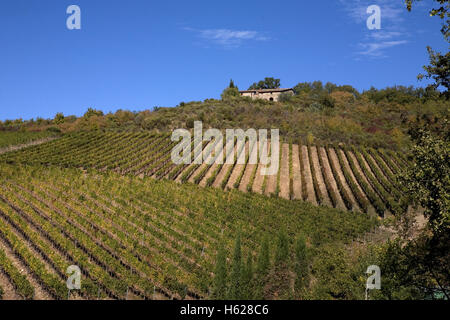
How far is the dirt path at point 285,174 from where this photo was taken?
38781mm

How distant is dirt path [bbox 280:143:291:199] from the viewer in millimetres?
38781

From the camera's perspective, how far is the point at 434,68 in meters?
10.3

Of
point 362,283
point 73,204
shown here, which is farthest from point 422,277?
point 73,204

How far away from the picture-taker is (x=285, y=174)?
44.5 meters

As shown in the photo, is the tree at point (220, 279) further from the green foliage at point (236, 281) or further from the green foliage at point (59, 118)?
the green foliage at point (59, 118)

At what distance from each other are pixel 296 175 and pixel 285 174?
1.33 m

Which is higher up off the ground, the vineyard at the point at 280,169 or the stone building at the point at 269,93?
the stone building at the point at 269,93

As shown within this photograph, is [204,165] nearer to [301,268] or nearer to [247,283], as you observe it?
[301,268]

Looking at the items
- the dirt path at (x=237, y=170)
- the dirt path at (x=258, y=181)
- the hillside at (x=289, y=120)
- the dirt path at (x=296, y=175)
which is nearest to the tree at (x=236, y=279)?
Answer: the dirt path at (x=237, y=170)

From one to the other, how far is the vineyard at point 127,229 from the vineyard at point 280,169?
13.0 feet

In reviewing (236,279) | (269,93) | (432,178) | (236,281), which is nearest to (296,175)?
(236,279)

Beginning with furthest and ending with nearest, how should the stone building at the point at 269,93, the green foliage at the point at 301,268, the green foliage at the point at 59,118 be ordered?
1. the stone building at the point at 269,93
2. the green foliage at the point at 59,118
3. the green foliage at the point at 301,268

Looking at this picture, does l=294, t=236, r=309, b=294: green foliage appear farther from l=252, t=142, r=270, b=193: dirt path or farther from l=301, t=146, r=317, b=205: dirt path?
l=252, t=142, r=270, b=193: dirt path
